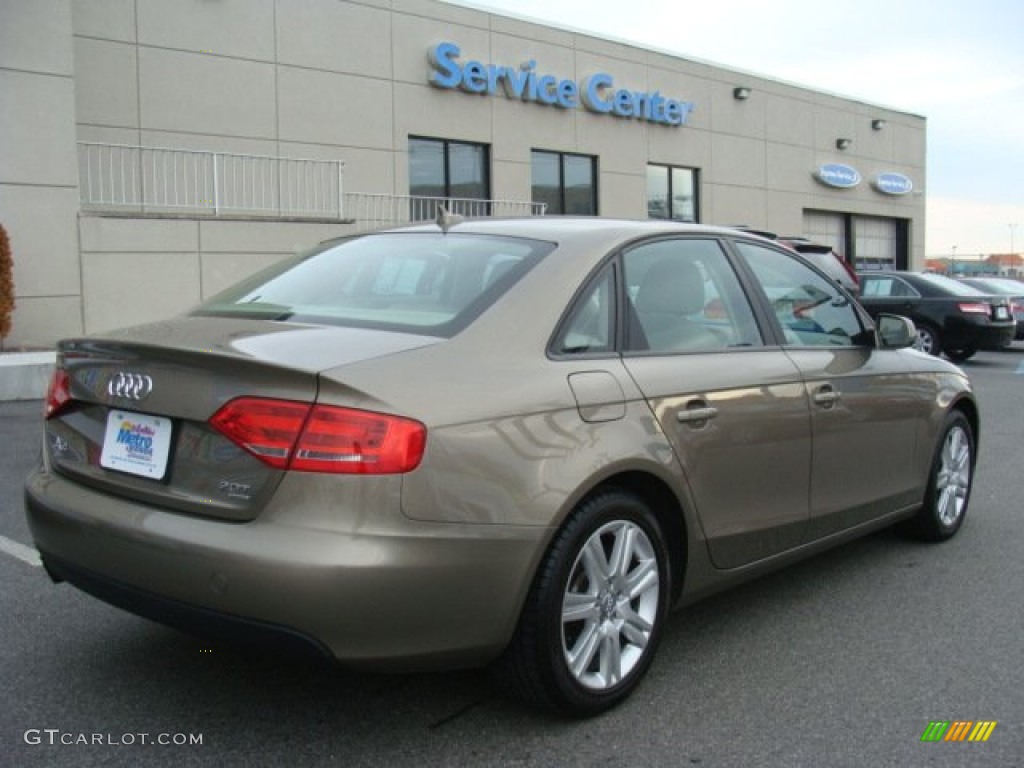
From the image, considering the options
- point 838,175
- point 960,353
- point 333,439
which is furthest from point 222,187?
point 838,175

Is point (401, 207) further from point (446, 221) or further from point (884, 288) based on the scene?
point (446, 221)

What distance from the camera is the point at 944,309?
1544 centimetres

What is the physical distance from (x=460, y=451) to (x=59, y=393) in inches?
55.8

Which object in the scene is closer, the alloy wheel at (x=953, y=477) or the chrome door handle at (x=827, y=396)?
the chrome door handle at (x=827, y=396)

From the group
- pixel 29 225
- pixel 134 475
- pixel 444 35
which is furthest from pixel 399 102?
pixel 134 475

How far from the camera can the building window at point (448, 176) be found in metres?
18.5

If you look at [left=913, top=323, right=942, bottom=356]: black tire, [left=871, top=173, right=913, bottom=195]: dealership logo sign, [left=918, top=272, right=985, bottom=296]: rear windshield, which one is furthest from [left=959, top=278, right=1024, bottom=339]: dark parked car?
[left=871, top=173, right=913, bottom=195]: dealership logo sign

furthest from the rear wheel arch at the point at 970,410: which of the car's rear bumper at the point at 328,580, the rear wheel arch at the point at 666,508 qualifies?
the car's rear bumper at the point at 328,580

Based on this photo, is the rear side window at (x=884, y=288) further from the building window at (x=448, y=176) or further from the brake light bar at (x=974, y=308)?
the building window at (x=448, y=176)

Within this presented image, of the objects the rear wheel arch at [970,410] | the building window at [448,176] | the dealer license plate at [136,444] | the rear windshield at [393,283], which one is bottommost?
the rear wheel arch at [970,410]

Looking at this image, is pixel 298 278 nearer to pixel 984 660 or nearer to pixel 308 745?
pixel 308 745

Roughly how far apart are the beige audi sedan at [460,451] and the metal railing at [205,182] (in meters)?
11.7

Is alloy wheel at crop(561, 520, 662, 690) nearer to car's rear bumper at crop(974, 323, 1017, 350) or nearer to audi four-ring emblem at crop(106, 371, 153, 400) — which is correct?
audi four-ring emblem at crop(106, 371, 153, 400)

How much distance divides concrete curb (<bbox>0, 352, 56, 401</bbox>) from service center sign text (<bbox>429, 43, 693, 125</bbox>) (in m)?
10.4
